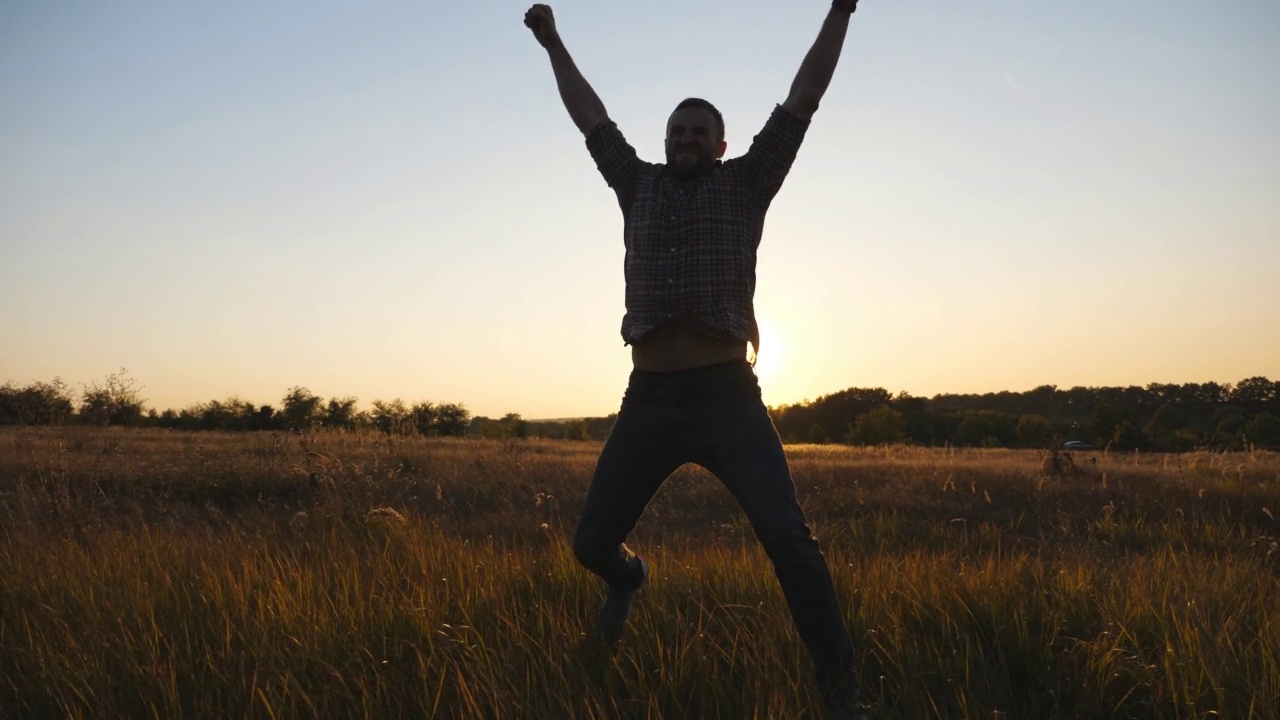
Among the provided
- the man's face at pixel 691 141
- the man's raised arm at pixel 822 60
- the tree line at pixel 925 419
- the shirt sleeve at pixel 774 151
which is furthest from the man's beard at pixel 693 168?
the tree line at pixel 925 419

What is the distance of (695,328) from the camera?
3.18 meters

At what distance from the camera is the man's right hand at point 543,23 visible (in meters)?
3.80

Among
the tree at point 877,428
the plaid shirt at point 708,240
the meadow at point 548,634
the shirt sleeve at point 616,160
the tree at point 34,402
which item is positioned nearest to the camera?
the meadow at point 548,634

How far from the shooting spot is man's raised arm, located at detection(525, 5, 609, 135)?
3.75 m

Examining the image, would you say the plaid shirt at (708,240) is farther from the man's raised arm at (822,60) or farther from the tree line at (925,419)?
the tree line at (925,419)

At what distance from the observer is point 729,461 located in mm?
3025

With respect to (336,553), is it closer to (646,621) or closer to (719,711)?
(646,621)

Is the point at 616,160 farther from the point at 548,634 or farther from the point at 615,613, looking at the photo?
the point at 548,634

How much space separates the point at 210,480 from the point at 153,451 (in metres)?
6.27

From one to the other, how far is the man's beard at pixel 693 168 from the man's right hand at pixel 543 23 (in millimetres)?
869

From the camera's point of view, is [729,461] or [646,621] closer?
[729,461]

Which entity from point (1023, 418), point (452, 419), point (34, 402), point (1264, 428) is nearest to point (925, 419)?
point (1023, 418)

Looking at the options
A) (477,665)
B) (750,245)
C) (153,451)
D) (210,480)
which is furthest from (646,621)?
(153,451)

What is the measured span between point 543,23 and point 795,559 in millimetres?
2596
